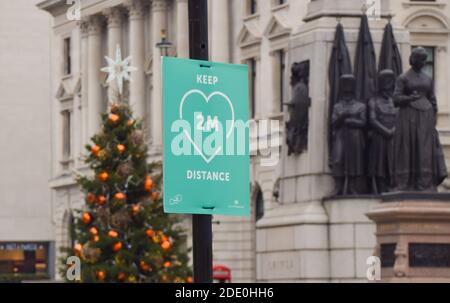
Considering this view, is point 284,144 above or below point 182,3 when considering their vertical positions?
below

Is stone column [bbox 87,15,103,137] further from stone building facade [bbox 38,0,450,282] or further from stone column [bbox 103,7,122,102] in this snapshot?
stone column [bbox 103,7,122,102]

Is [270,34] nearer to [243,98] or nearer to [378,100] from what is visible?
[378,100]

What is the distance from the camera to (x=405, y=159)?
29.4m

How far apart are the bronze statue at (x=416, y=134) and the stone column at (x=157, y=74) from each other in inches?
2377

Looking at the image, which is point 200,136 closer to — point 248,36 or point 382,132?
point 382,132

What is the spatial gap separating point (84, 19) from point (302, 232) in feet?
231

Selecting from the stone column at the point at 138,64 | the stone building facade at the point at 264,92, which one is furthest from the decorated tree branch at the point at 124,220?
the stone column at the point at 138,64

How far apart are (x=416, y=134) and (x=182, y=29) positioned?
59825mm

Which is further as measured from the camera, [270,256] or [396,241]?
[270,256]

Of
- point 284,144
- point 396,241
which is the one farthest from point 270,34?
point 396,241

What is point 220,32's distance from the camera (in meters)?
83.8

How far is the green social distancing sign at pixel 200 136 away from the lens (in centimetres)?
1098

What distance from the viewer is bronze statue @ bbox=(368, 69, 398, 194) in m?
32.0

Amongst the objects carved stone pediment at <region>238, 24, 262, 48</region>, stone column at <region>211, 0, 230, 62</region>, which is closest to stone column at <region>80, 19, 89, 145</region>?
stone column at <region>211, 0, 230, 62</region>
